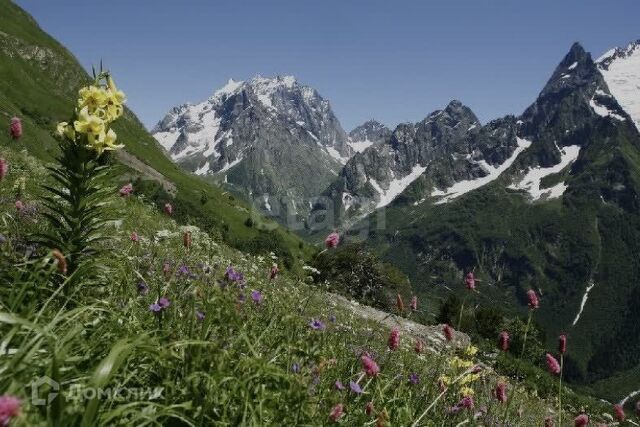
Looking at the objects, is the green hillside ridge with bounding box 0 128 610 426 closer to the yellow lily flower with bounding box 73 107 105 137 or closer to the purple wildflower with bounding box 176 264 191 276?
the purple wildflower with bounding box 176 264 191 276

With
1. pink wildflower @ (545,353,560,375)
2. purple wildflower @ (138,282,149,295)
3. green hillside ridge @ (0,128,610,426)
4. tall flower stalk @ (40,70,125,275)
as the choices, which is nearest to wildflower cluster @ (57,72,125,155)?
tall flower stalk @ (40,70,125,275)

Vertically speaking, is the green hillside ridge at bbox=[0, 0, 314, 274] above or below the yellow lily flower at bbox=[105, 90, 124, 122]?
above

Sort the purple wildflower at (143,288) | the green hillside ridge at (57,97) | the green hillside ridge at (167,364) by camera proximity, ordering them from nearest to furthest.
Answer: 1. the green hillside ridge at (167,364)
2. the purple wildflower at (143,288)
3. the green hillside ridge at (57,97)

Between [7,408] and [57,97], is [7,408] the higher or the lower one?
the lower one

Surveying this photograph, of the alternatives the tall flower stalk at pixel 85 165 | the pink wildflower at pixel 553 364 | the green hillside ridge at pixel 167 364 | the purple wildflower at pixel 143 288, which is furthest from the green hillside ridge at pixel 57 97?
the pink wildflower at pixel 553 364

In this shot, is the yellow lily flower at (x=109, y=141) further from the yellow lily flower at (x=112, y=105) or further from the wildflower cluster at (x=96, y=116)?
the yellow lily flower at (x=112, y=105)

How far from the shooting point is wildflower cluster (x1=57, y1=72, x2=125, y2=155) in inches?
243

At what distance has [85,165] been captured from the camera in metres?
6.48

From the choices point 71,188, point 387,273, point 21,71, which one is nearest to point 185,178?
point 21,71

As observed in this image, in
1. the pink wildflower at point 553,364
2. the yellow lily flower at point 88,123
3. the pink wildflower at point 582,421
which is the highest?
the yellow lily flower at point 88,123

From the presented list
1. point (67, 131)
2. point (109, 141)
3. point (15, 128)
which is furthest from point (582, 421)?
point (15, 128)

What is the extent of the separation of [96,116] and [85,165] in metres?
0.65

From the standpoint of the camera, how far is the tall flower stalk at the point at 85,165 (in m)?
6.22

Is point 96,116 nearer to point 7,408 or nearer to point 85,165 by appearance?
point 85,165
